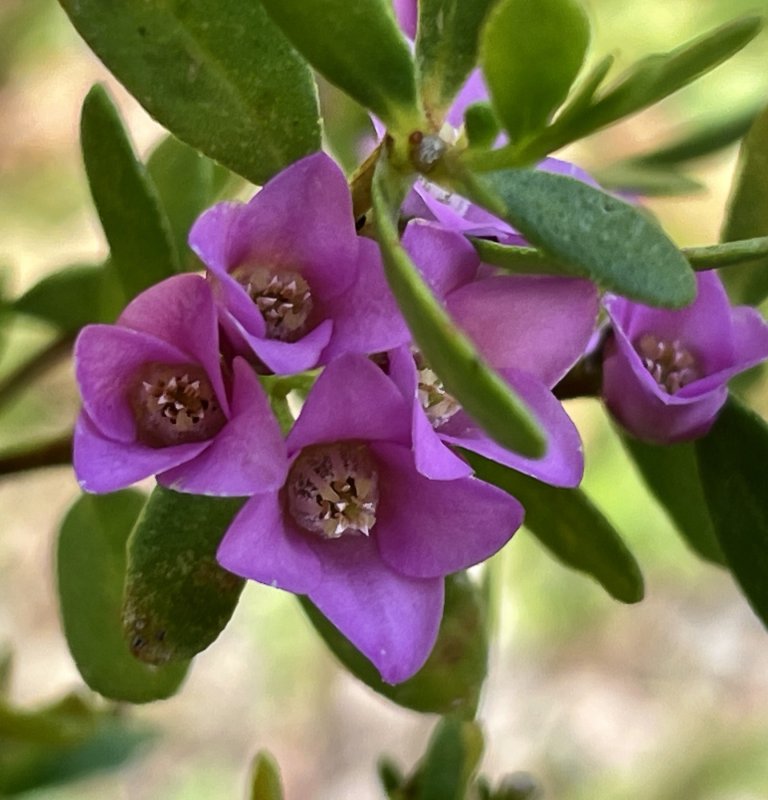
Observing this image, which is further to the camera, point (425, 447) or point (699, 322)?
point (699, 322)

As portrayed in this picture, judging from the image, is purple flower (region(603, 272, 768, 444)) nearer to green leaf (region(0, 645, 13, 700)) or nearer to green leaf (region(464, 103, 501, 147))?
green leaf (region(464, 103, 501, 147))

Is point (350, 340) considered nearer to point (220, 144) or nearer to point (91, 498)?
point (220, 144)

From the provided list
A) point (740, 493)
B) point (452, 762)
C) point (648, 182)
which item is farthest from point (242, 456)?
point (648, 182)

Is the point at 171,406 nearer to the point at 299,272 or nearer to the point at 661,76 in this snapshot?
the point at 299,272

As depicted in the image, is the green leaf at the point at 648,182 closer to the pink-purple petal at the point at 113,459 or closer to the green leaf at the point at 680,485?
the green leaf at the point at 680,485

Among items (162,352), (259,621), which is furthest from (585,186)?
(259,621)

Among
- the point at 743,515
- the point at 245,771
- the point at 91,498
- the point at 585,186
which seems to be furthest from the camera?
the point at 245,771
